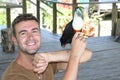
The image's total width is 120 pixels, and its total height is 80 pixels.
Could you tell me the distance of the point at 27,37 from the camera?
125 centimetres

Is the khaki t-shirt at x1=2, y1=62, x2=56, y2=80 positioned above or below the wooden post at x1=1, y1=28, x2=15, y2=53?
above

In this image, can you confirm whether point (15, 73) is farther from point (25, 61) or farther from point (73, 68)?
point (73, 68)

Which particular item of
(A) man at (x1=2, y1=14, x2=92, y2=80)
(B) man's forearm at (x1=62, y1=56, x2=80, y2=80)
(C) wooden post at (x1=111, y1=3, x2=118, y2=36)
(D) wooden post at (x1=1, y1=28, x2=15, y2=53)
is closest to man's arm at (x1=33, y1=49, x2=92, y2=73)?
(A) man at (x1=2, y1=14, x2=92, y2=80)

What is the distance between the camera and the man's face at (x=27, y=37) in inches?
49.2

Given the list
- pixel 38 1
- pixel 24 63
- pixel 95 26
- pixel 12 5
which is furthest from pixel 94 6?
pixel 24 63

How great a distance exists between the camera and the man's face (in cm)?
125

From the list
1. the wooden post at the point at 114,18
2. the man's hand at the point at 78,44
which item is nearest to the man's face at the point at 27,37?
the man's hand at the point at 78,44

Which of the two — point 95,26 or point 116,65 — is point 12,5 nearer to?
point 95,26

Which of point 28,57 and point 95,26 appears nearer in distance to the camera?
point 28,57

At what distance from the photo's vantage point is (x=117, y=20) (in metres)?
6.23

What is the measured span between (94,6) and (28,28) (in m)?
5.55

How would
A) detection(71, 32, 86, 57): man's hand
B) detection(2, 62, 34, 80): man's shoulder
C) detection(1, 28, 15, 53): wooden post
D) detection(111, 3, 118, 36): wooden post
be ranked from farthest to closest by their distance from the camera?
1. detection(111, 3, 118, 36): wooden post
2. detection(1, 28, 15, 53): wooden post
3. detection(2, 62, 34, 80): man's shoulder
4. detection(71, 32, 86, 57): man's hand

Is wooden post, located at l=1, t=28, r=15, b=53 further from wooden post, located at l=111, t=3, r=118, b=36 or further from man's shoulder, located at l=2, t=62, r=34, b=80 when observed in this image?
man's shoulder, located at l=2, t=62, r=34, b=80

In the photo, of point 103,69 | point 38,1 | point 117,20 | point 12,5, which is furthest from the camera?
point 38,1
